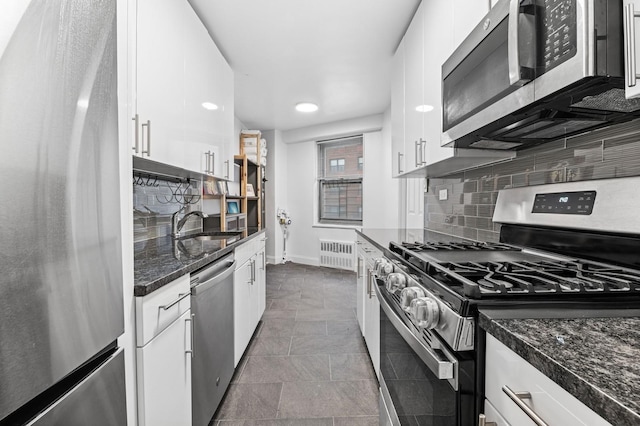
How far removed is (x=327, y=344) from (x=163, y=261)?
1.61 m

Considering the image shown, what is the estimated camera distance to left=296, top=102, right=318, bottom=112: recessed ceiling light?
4.16 metres

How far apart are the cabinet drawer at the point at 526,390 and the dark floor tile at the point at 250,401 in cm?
Result: 144

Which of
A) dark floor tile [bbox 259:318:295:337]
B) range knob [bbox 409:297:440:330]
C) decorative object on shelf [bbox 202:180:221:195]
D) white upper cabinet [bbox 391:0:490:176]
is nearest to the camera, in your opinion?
range knob [bbox 409:297:440:330]

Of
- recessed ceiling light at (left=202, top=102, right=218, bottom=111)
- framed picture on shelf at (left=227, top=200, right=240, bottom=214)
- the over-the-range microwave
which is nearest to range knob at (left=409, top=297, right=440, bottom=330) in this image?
the over-the-range microwave

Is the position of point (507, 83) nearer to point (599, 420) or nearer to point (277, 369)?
point (599, 420)

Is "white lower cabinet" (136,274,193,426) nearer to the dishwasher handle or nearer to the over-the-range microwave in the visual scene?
the dishwasher handle

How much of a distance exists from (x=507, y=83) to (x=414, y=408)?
1.08m

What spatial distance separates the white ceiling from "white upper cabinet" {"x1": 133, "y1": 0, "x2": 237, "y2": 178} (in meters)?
0.28

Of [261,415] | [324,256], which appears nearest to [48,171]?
[261,415]

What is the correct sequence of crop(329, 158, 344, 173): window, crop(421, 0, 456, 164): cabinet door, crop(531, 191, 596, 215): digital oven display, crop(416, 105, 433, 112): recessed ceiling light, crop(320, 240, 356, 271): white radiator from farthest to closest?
crop(329, 158, 344, 173): window
crop(320, 240, 356, 271): white radiator
crop(416, 105, 433, 112): recessed ceiling light
crop(421, 0, 456, 164): cabinet door
crop(531, 191, 596, 215): digital oven display

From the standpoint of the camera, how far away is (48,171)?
2.01 ft

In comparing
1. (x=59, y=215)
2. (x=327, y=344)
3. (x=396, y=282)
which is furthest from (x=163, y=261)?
(x=327, y=344)

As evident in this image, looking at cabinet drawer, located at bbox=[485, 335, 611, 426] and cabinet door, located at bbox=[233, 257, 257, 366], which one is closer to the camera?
cabinet drawer, located at bbox=[485, 335, 611, 426]

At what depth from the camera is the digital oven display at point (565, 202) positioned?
3.28 feet
